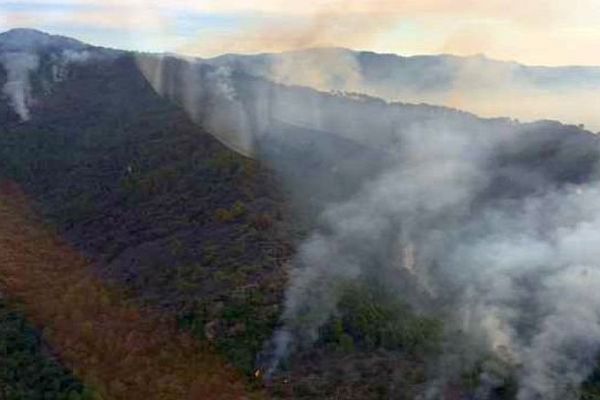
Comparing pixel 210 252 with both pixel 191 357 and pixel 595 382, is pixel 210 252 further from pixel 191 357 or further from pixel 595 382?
pixel 595 382

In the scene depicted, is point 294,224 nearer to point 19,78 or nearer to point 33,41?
point 19,78

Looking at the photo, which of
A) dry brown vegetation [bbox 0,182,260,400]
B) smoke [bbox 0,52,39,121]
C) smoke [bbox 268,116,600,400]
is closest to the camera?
dry brown vegetation [bbox 0,182,260,400]

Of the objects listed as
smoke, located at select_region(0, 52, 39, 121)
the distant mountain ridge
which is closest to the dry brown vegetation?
smoke, located at select_region(0, 52, 39, 121)

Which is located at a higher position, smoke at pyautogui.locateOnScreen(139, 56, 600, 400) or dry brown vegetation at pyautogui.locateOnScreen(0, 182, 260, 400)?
smoke at pyautogui.locateOnScreen(139, 56, 600, 400)

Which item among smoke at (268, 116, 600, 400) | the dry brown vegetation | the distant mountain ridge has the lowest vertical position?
the dry brown vegetation

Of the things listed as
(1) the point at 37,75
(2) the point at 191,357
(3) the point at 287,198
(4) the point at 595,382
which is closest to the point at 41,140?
(1) the point at 37,75

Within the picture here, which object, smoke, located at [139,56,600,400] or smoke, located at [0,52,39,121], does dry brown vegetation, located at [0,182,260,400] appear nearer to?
smoke, located at [139,56,600,400]

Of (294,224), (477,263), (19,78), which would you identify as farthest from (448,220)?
(19,78)

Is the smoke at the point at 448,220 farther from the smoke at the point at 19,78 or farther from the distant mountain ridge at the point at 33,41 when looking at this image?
the distant mountain ridge at the point at 33,41

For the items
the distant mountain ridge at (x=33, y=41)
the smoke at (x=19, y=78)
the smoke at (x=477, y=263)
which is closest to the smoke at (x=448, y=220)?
the smoke at (x=477, y=263)
